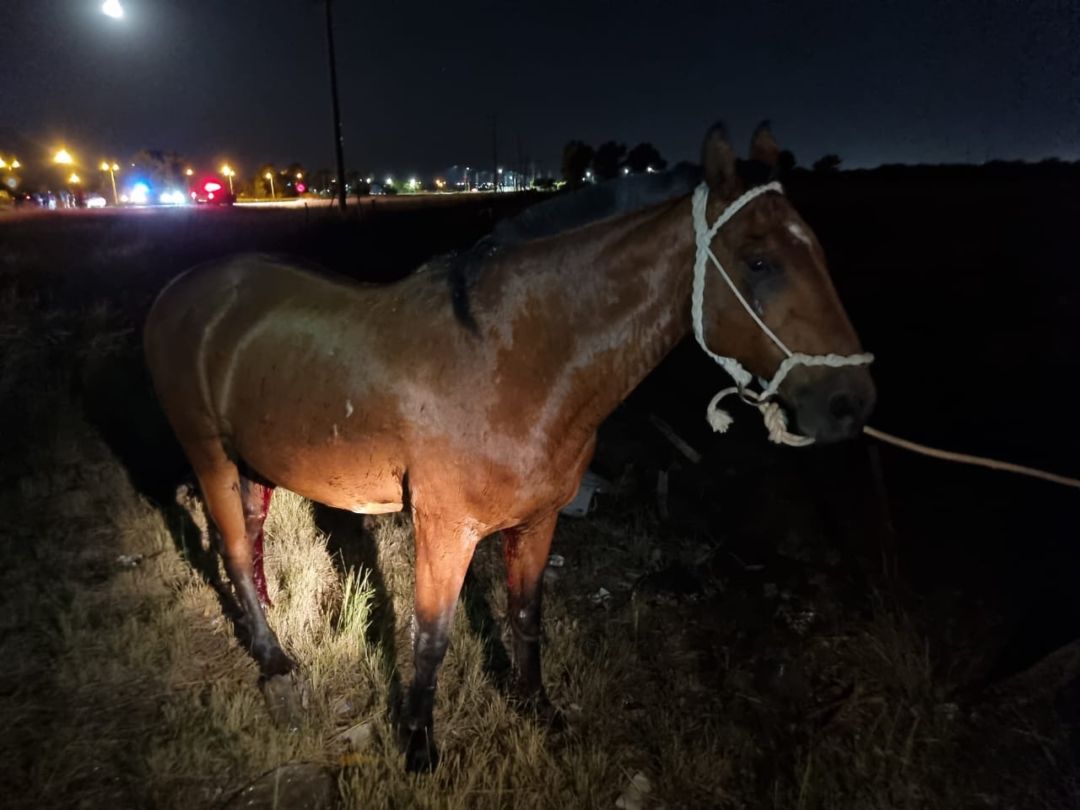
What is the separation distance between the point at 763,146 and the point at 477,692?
269 cm

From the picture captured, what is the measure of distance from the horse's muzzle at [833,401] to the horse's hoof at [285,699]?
2548 millimetres

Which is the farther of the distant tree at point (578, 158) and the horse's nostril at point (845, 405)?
the distant tree at point (578, 158)

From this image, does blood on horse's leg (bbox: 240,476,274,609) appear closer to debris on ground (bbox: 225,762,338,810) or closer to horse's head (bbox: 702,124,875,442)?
debris on ground (bbox: 225,762,338,810)

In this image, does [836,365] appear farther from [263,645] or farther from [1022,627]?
[263,645]

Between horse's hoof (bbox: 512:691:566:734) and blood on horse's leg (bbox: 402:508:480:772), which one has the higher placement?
blood on horse's leg (bbox: 402:508:480:772)

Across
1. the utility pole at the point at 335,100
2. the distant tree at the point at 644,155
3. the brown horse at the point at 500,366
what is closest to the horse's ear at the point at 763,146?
the brown horse at the point at 500,366

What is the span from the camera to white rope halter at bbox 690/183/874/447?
79.8 inches

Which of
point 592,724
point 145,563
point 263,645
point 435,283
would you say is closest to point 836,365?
point 435,283

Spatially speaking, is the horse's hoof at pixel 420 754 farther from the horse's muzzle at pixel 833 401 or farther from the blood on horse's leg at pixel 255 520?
the horse's muzzle at pixel 833 401

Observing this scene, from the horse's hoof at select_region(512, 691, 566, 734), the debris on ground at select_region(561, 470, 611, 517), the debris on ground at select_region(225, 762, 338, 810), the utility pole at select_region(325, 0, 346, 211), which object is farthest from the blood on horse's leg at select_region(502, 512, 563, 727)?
Result: the utility pole at select_region(325, 0, 346, 211)

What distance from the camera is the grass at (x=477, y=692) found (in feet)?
8.82

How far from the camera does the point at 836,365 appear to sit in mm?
2010

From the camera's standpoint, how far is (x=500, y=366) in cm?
239

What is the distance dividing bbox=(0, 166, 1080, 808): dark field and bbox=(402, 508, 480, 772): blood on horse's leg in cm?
14
